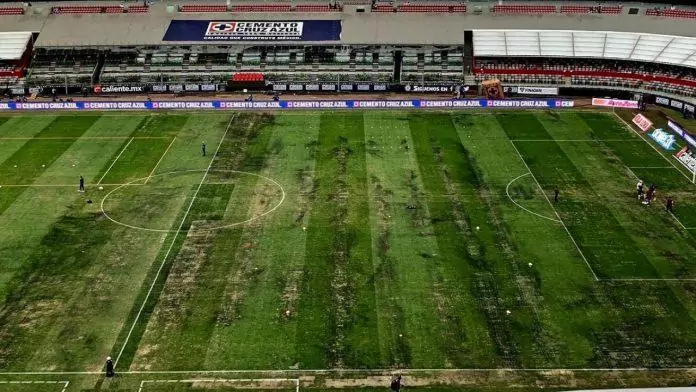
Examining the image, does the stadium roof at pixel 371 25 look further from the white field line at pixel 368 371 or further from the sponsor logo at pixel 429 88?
the white field line at pixel 368 371

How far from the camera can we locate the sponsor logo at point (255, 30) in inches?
3688

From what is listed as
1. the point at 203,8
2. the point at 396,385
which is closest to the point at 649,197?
the point at 396,385

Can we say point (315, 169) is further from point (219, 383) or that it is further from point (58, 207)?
point (219, 383)

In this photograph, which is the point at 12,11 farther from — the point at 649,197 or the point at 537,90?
the point at 649,197

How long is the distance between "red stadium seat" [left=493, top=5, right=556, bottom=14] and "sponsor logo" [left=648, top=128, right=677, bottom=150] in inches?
1255

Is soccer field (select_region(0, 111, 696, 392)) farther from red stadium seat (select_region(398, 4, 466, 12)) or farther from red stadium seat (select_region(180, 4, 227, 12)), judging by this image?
red stadium seat (select_region(180, 4, 227, 12))

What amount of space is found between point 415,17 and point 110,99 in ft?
130

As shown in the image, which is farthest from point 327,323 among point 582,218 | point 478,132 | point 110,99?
point 110,99

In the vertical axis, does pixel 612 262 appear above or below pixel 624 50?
below

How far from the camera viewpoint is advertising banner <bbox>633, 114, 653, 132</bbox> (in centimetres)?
7156

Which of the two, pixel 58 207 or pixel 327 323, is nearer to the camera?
pixel 327 323

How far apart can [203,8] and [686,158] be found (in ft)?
209

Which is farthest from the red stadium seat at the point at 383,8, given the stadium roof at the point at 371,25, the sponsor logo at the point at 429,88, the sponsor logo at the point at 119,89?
the sponsor logo at the point at 119,89

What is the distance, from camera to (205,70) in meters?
91.9
